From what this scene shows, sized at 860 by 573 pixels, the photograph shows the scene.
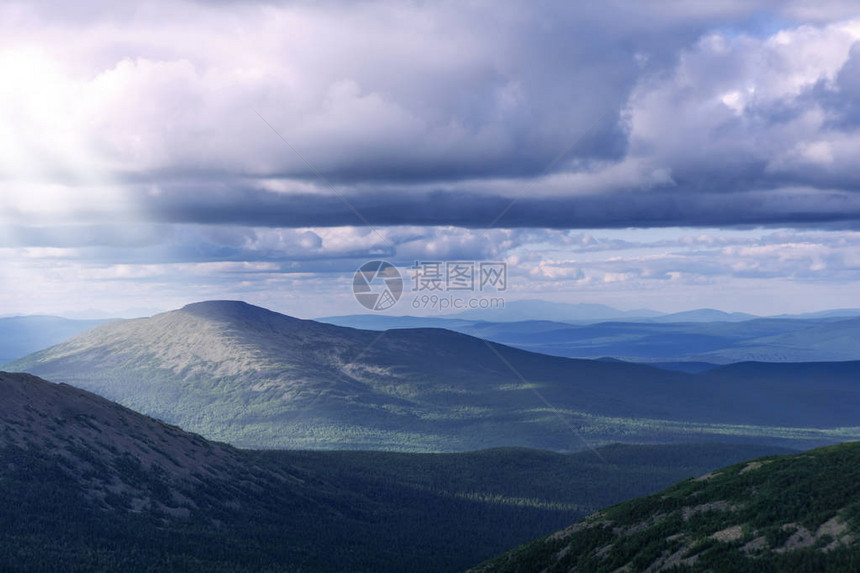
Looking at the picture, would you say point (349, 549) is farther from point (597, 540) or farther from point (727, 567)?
point (727, 567)

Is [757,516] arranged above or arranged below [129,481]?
above

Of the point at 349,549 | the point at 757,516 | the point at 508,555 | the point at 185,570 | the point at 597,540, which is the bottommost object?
the point at 349,549

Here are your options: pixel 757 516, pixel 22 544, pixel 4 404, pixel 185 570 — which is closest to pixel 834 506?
pixel 757 516

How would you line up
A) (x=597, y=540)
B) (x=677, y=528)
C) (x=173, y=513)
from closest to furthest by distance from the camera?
(x=677, y=528) → (x=597, y=540) → (x=173, y=513)

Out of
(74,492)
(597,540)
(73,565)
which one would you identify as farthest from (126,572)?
(597,540)

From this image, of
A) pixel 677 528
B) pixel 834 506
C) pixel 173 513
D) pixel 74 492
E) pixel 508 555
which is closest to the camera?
pixel 834 506

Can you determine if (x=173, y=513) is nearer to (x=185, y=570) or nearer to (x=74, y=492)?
(x=74, y=492)

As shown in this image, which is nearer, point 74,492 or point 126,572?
point 126,572
